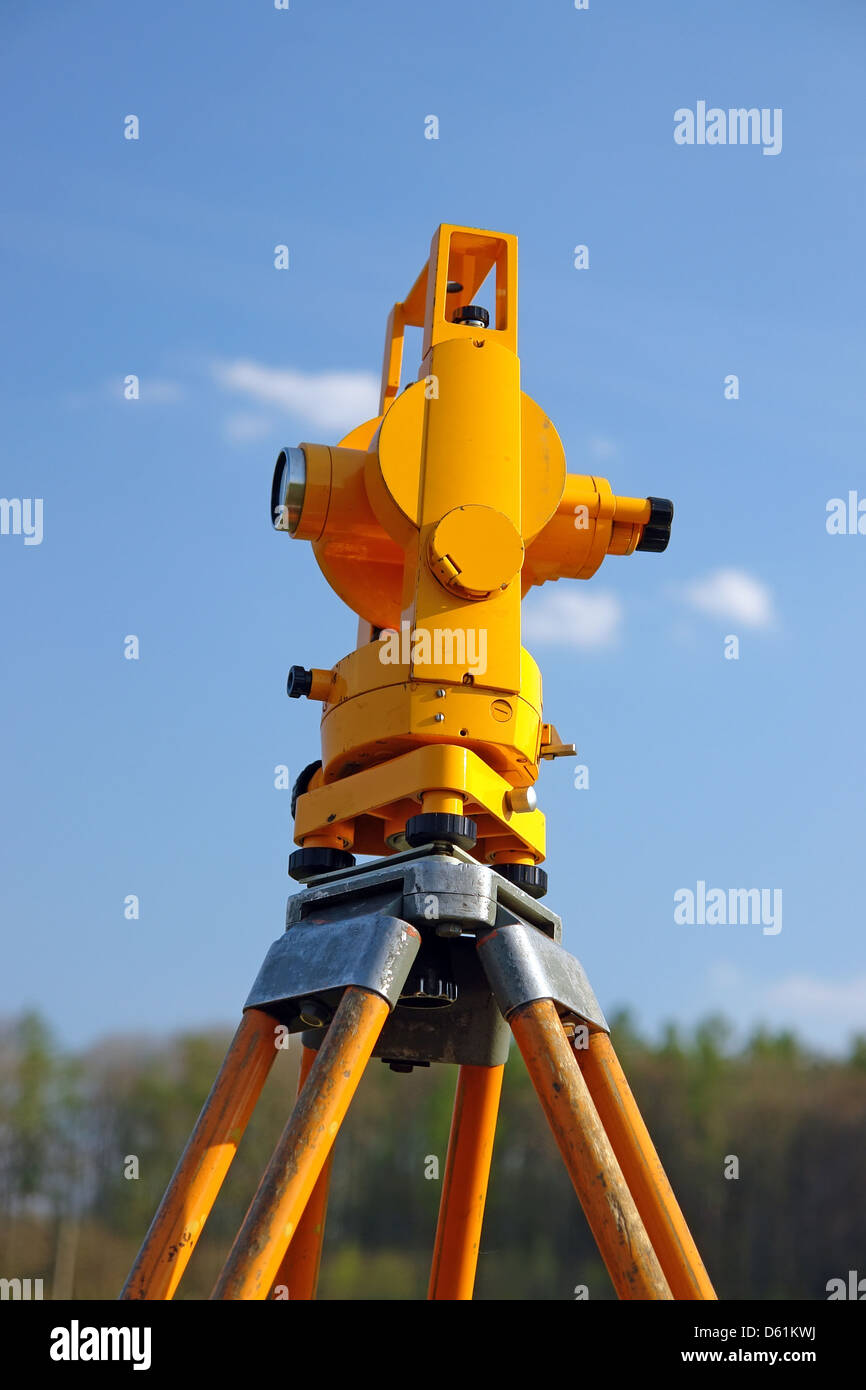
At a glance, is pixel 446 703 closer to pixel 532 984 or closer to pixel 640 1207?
pixel 532 984

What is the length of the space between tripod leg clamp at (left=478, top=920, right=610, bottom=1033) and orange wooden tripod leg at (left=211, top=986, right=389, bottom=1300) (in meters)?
0.33

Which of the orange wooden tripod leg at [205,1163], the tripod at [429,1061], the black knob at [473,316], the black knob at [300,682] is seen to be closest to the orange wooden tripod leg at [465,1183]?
the tripod at [429,1061]

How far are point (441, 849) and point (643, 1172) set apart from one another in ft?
3.20

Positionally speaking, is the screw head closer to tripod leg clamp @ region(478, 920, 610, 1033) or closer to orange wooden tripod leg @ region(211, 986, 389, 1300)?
orange wooden tripod leg @ region(211, 986, 389, 1300)

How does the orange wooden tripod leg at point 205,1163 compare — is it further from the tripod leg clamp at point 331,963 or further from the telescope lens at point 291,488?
the telescope lens at point 291,488

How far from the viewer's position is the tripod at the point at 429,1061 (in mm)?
3055

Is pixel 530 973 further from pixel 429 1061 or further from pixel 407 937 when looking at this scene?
pixel 429 1061

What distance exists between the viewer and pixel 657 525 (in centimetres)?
442

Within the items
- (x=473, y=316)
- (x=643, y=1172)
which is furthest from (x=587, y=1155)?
(x=473, y=316)

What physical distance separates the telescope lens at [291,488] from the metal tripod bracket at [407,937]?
3.56ft

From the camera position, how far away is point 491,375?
4.15 m
